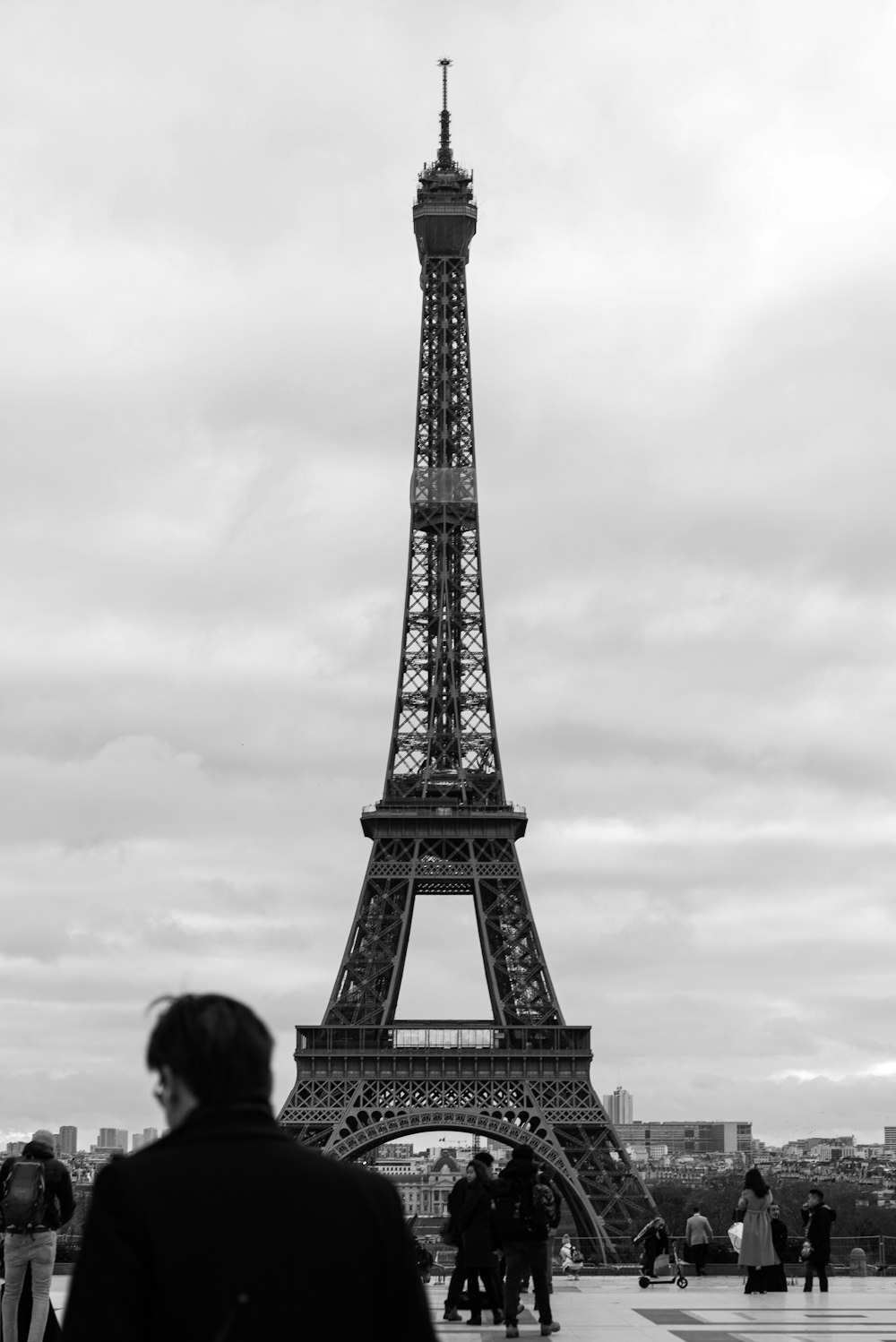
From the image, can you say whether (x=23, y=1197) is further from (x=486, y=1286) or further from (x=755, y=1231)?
(x=755, y=1231)

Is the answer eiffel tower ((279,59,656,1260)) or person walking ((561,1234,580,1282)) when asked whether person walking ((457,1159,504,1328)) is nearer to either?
person walking ((561,1234,580,1282))

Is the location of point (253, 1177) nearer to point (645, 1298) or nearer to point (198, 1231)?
point (198, 1231)

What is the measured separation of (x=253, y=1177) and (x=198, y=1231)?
19 centimetres

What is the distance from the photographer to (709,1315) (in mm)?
23234

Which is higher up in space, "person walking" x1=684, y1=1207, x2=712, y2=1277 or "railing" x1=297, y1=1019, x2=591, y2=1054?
"railing" x1=297, y1=1019, x2=591, y2=1054

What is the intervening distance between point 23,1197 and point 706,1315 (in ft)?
36.1

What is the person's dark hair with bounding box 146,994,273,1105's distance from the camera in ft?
16.0

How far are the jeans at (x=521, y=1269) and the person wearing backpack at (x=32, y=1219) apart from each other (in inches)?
224

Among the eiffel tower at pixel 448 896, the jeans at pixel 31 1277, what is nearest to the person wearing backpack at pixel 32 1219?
the jeans at pixel 31 1277

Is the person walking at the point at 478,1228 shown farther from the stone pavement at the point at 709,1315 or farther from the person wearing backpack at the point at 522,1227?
the stone pavement at the point at 709,1315

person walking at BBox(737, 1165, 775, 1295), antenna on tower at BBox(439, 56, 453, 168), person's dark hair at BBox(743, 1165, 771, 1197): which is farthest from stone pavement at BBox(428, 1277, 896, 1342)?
antenna on tower at BBox(439, 56, 453, 168)

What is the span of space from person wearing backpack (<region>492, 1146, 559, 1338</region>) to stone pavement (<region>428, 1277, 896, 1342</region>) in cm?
34

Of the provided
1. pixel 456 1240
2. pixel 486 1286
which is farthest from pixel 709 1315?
pixel 456 1240

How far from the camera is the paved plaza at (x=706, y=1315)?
1983 cm
